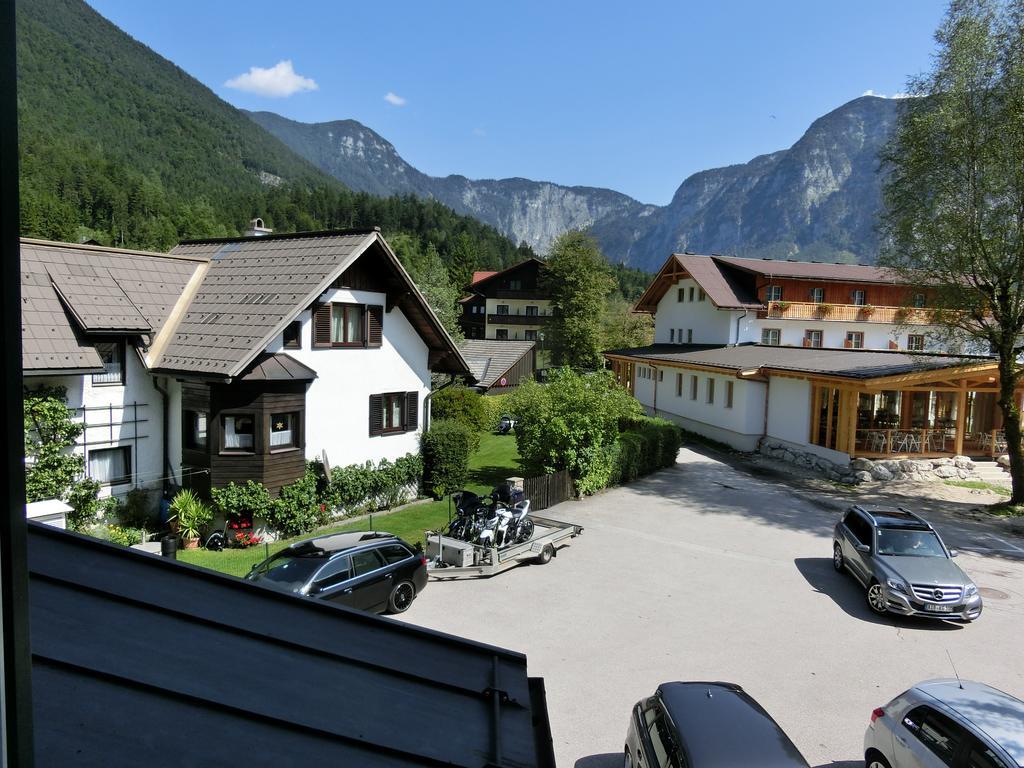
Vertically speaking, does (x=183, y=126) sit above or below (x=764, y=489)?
above

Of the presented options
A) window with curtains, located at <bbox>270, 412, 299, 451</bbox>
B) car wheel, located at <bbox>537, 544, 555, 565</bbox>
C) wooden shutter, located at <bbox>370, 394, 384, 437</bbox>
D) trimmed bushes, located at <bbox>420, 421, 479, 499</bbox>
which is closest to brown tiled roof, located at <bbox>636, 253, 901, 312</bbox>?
trimmed bushes, located at <bbox>420, 421, 479, 499</bbox>

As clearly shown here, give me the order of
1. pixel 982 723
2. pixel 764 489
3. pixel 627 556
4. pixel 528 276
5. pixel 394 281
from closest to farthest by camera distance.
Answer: pixel 982 723, pixel 627 556, pixel 394 281, pixel 764 489, pixel 528 276

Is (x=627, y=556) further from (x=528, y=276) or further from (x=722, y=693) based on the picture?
(x=528, y=276)

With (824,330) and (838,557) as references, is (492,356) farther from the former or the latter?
(838,557)

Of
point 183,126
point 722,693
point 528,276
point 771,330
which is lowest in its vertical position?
point 722,693

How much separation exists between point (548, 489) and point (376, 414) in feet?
20.7

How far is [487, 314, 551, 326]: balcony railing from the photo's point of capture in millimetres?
88688

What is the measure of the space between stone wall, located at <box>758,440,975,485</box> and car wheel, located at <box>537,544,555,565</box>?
1560 centimetres

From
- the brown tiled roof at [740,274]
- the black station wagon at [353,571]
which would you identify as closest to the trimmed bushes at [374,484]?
the black station wagon at [353,571]

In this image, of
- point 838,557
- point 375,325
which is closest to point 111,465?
point 375,325

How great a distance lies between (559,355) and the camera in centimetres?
7144

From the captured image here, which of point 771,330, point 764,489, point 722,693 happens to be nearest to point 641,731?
point 722,693

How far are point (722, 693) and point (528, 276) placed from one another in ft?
273

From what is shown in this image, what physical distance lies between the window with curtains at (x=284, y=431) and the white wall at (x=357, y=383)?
400 millimetres
